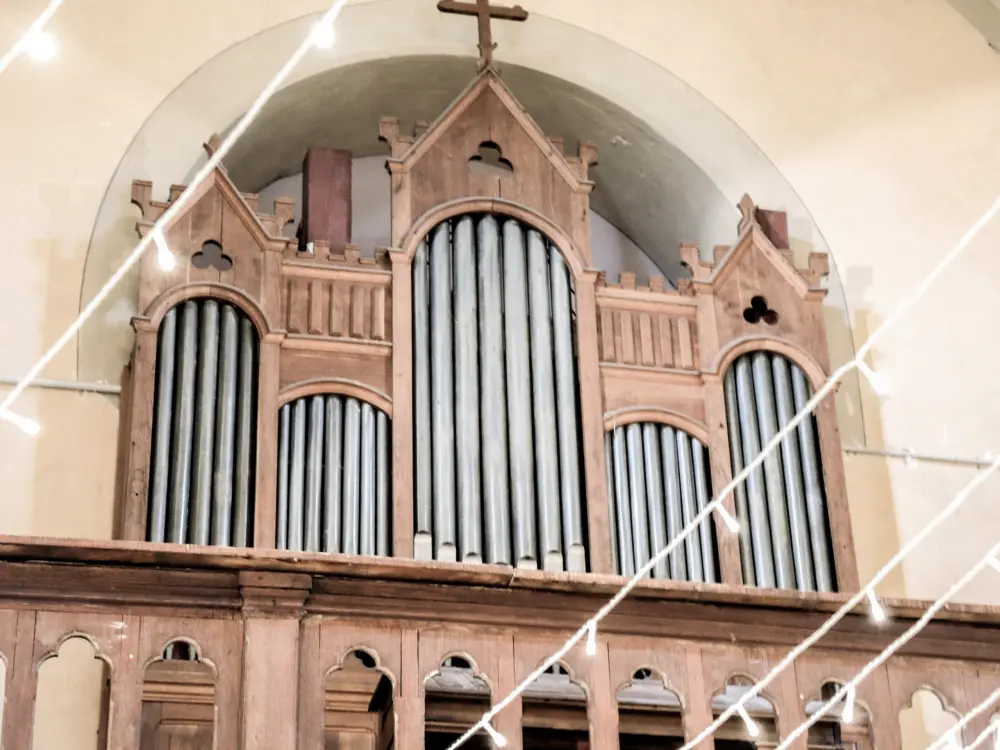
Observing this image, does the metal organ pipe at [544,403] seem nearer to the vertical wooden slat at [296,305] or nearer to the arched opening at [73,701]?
the vertical wooden slat at [296,305]

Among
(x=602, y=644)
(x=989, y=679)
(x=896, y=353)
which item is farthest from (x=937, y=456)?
(x=602, y=644)

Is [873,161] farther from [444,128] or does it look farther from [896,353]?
[444,128]

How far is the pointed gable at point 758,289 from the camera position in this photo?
9078mm

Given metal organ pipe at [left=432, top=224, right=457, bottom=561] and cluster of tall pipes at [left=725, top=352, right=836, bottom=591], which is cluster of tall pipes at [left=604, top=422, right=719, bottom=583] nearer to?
cluster of tall pipes at [left=725, top=352, right=836, bottom=591]

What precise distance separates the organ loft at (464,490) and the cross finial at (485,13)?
2 centimetres

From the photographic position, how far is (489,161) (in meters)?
10.4

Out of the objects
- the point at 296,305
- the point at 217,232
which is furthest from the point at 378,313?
the point at 217,232

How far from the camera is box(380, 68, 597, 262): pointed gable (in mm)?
8898

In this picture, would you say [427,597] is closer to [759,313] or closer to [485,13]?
[759,313]

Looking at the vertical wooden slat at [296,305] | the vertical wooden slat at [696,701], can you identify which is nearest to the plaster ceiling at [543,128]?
the vertical wooden slat at [296,305]

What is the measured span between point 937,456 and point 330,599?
171 inches

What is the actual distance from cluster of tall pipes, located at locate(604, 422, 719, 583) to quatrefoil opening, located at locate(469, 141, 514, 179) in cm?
157

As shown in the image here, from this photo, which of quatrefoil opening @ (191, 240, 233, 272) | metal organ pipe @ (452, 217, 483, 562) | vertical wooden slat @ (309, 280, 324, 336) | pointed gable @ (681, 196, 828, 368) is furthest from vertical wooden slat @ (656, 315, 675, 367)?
quatrefoil opening @ (191, 240, 233, 272)

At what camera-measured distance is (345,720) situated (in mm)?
7508
